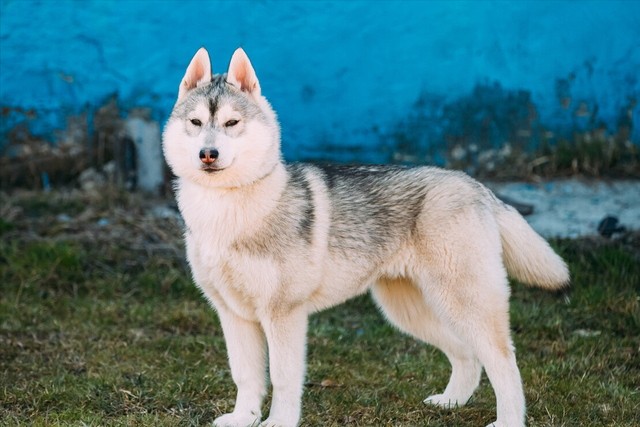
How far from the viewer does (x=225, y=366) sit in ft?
15.9

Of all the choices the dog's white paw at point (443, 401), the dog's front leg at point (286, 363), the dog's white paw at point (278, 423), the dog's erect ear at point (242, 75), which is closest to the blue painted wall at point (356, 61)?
the dog's erect ear at point (242, 75)

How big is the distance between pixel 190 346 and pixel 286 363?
62.6 inches

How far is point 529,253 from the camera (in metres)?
4.12

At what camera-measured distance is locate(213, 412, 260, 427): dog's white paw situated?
3863mm

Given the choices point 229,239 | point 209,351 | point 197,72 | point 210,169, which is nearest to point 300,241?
point 229,239

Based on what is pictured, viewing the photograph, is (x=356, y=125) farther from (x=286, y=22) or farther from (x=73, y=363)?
(x=73, y=363)

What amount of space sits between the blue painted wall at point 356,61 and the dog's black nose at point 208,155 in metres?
3.69

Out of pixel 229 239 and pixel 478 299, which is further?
pixel 478 299

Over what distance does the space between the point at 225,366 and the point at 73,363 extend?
963mm

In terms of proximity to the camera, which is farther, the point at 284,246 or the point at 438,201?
the point at 438,201

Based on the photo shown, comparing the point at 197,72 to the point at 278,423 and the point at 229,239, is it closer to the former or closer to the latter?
the point at 229,239

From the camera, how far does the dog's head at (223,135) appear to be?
3.60 m

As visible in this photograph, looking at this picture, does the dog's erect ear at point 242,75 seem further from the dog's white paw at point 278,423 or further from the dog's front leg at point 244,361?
the dog's white paw at point 278,423

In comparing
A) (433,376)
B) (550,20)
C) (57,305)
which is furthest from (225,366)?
(550,20)
